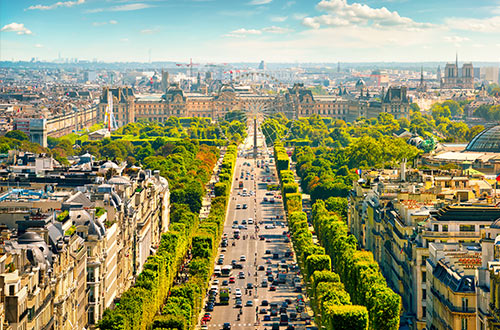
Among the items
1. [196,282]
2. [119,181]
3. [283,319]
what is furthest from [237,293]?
[119,181]

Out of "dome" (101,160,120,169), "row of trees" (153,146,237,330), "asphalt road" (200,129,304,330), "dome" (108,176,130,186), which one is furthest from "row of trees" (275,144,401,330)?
"dome" (101,160,120,169)

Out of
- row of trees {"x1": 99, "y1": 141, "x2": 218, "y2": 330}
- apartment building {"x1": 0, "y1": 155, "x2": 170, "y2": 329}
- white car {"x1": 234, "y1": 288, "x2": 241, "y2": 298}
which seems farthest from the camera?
white car {"x1": 234, "y1": 288, "x2": 241, "y2": 298}

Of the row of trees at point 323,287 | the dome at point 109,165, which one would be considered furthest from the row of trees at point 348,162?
the dome at point 109,165

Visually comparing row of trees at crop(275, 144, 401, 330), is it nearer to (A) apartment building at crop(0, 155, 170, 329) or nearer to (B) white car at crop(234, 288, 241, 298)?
(B) white car at crop(234, 288, 241, 298)

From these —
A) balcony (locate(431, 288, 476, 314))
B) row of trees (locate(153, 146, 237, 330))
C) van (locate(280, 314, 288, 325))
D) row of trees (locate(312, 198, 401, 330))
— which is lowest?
van (locate(280, 314, 288, 325))

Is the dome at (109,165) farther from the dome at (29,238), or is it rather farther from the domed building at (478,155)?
the dome at (29,238)

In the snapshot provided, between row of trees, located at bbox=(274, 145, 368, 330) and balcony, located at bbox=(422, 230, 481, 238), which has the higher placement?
balcony, located at bbox=(422, 230, 481, 238)

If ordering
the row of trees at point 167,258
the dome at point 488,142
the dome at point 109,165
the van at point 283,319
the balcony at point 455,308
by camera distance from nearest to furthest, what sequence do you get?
the balcony at point 455,308 < the row of trees at point 167,258 < the van at point 283,319 < the dome at point 109,165 < the dome at point 488,142
